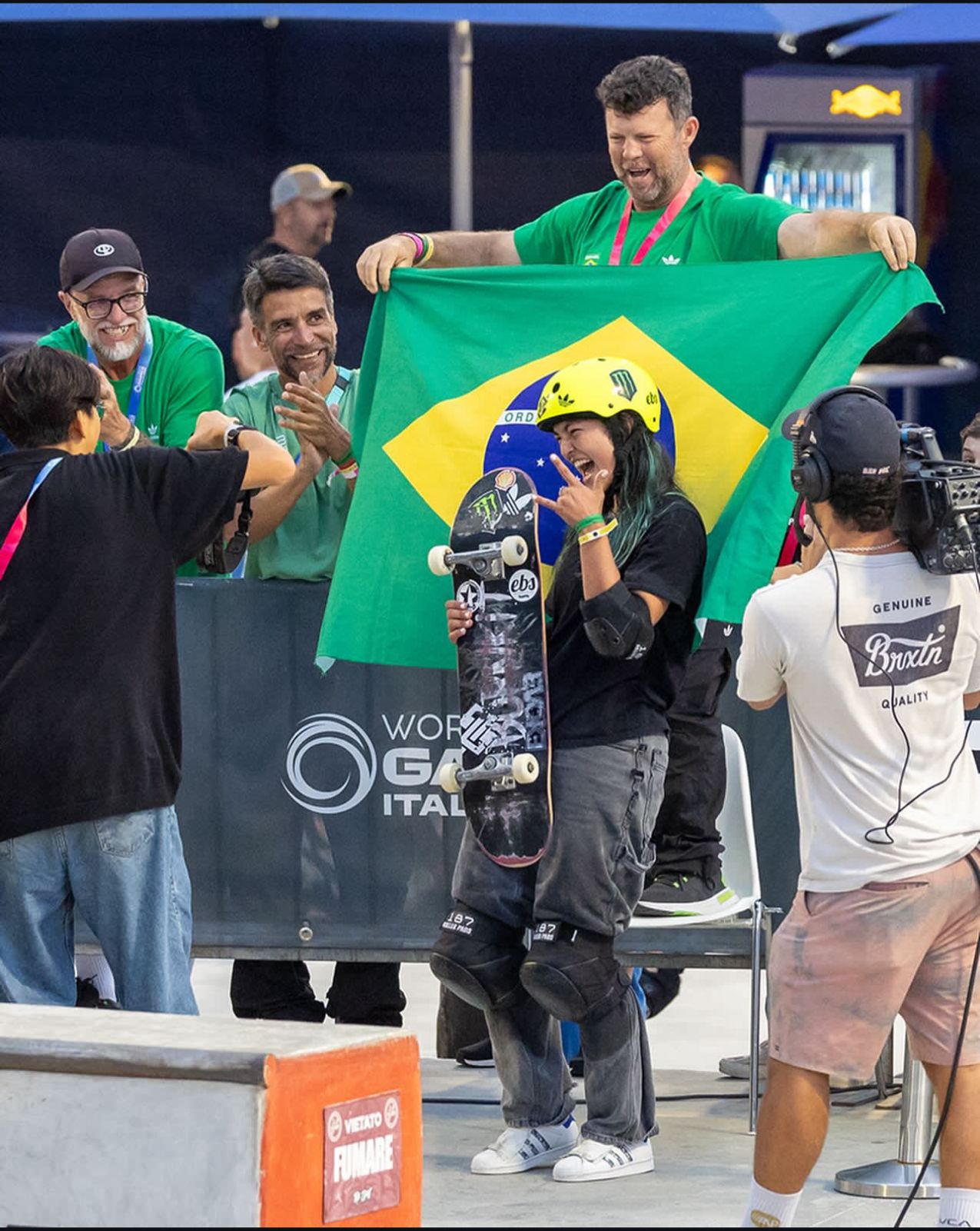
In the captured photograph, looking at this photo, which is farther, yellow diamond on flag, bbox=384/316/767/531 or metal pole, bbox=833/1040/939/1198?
yellow diamond on flag, bbox=384/316/767/531

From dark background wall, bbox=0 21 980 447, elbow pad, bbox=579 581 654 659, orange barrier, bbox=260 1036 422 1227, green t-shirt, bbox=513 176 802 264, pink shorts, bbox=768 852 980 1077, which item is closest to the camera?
orange barrier, bbox=260 1036 422 1227

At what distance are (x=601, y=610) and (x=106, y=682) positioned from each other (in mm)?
1178

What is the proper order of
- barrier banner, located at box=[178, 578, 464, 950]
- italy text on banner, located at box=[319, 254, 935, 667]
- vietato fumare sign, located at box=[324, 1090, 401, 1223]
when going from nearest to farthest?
vietato fumare sign, located at box=[324, 1090, 401, 1223], italy text on banner, located at box=[319, 254, 935, 667], barrier banner, located at box=[178, 578, 464, 950]

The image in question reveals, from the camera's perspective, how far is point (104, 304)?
6.54 metres

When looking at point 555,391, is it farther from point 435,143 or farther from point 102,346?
point 435,143

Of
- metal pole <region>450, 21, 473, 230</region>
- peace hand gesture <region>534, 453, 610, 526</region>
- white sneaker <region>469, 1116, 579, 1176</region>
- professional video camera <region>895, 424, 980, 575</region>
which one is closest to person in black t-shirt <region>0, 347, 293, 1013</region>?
peace hand gesture <region>534, 453, 610, 526</region>

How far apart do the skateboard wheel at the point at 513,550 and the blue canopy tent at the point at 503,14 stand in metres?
4.73

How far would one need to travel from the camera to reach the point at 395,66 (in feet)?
34.3

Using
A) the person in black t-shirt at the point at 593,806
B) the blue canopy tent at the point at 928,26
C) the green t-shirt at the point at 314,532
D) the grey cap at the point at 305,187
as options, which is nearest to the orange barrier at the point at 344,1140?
the person in black t-shirt at the point at 593,806

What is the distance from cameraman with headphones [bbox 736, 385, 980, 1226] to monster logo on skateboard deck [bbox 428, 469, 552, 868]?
97 centimetres

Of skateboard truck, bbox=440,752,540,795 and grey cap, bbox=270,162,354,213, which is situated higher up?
grey cap, bbox=270,162,354,213

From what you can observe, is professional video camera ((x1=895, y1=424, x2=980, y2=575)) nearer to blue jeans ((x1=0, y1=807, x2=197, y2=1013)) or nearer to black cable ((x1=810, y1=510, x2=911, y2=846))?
black cable ((x1=810, y1=510, x2=911, y2=846))

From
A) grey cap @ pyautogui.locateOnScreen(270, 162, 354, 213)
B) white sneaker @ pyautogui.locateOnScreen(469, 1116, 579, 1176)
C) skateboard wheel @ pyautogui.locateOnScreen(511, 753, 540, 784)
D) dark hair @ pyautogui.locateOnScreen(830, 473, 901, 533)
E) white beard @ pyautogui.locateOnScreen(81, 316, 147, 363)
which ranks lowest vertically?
white sneaker @ pyautogui.locateOnScreen(469, 1116, 579, 1176)

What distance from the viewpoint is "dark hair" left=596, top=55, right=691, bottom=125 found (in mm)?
5898
